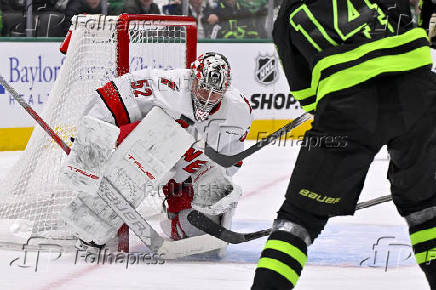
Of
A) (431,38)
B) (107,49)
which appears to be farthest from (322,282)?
(107,49)

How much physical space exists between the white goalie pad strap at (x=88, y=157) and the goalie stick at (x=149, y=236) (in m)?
0.09

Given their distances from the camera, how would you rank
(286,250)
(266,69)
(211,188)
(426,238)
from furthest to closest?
1. (266,69)
2. (211,188)
3. (426,238)
4. (286,250)

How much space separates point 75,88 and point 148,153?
732 mm

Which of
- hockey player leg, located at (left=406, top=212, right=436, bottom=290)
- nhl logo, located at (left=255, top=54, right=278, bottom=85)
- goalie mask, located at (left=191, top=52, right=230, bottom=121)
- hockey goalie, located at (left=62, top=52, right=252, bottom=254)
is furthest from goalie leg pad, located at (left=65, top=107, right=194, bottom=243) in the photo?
nhl logo, located at (left=255, top=54, right=278, bottom=85)

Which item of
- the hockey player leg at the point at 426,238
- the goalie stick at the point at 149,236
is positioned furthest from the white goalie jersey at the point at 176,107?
the hockey player leg at the point at 426,238

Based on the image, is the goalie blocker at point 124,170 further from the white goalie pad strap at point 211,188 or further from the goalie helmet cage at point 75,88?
the goalie helmet cage at point 75,88

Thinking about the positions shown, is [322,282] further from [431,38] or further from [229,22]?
[229,22]

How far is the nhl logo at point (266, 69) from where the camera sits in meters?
6.51

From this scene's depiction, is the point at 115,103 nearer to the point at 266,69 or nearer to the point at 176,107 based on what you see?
the point at 176,107

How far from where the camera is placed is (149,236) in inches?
116

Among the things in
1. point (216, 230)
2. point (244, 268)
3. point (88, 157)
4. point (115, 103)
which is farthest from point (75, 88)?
point (244, 268)

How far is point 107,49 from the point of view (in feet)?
10.6

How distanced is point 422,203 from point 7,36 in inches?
163

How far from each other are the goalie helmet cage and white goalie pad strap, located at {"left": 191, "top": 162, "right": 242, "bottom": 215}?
285 millimetres
